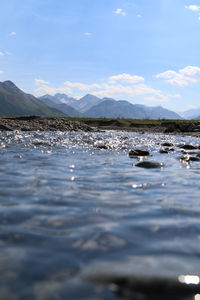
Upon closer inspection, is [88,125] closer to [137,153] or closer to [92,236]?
[137,153]

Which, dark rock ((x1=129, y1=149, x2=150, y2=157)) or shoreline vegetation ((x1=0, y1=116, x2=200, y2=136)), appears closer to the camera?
dark rock ((x1=129, y1=149, x2=150, y2=157))

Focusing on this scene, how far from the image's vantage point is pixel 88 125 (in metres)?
45.2

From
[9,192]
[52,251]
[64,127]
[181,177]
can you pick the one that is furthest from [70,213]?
[64,127]

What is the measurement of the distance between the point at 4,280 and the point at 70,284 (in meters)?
0.56

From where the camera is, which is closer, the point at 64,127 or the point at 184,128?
the point at 64,127

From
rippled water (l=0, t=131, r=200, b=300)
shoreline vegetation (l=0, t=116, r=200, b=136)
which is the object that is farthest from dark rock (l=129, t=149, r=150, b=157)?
shoreline vegetation (l=0, t=116, r=200, b=136)

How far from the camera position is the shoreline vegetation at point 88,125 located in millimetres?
34912

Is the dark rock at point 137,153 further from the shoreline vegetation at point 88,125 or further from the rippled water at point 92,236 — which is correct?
the shoreline vegetation at point 88,125

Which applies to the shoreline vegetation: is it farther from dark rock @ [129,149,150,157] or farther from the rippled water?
the rippled water

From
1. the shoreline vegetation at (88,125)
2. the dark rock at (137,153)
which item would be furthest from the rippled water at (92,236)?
the shoreline vegetation at (88,125)

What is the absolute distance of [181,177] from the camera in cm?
783

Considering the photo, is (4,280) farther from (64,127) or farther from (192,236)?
(64,127)

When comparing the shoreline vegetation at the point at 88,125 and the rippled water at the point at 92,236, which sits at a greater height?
the shoreline vegetation at the point at 88,125

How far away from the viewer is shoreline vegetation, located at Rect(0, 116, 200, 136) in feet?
115
